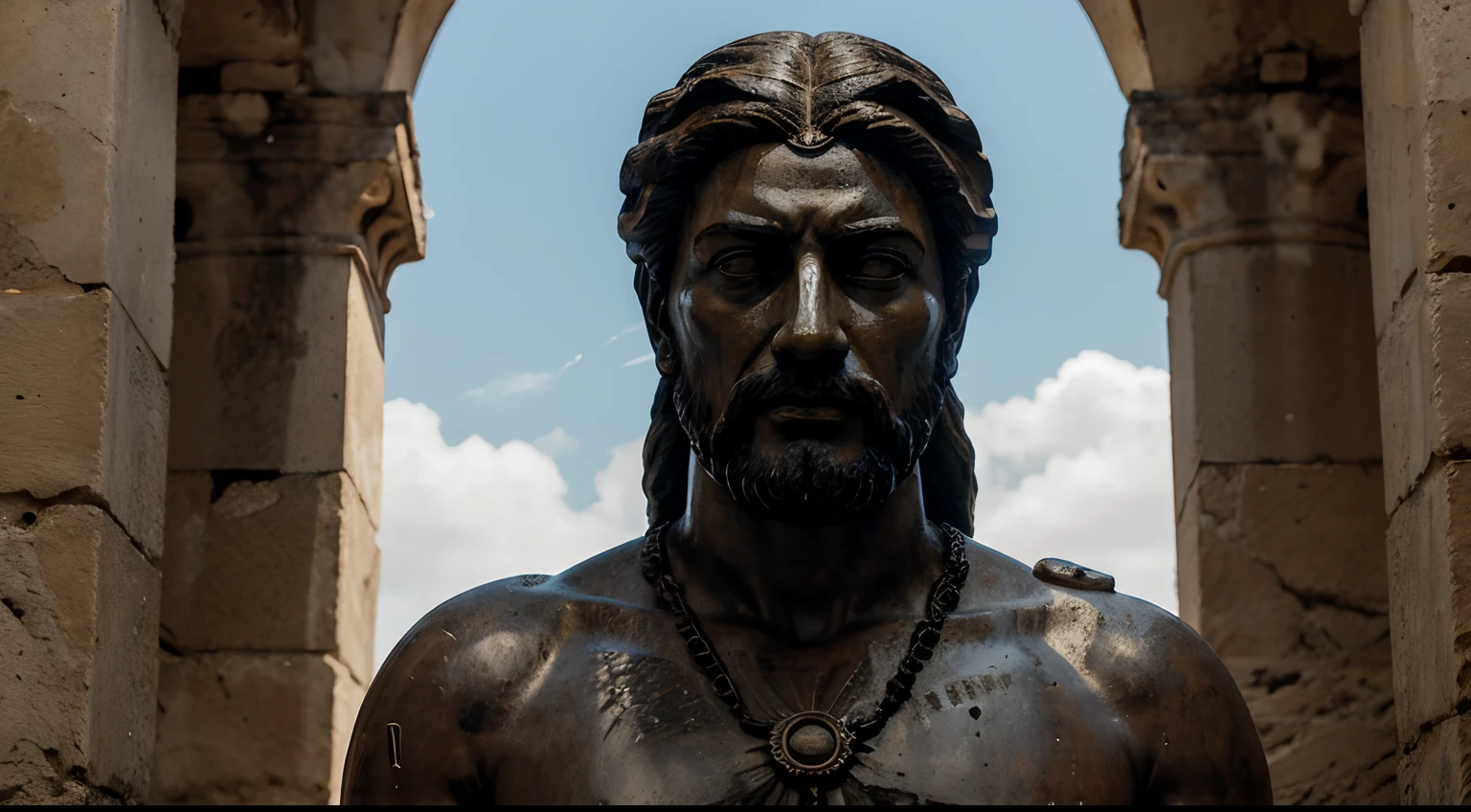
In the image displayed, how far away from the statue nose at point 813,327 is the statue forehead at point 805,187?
4.2 inches

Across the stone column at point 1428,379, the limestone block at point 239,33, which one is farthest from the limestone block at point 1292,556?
the limestone block at point 239,33

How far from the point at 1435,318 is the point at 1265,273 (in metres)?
2.38

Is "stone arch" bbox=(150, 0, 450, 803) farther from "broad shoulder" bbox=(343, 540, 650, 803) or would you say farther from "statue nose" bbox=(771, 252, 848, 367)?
"statue nose" bbox=(771, 252, 848, 367)

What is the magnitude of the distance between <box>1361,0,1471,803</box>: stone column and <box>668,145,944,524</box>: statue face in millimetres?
1570

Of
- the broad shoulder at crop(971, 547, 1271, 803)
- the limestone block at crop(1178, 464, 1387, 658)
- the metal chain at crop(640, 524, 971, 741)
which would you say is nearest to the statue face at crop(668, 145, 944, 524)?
the metal chain at crop(640, 524, 971, 741)

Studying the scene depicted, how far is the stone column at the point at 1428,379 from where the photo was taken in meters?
4.57

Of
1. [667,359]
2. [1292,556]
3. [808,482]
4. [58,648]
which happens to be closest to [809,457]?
[808,482]

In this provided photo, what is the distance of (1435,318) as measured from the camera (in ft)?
15.3

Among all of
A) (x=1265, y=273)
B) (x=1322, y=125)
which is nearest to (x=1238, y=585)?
(x=1265, y=273)

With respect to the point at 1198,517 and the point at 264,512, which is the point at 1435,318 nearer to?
the point at 1198,517

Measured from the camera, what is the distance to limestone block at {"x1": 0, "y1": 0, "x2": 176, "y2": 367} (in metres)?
4.81

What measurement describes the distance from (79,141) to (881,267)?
217 centimetres

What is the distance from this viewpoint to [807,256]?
3336 millimetres

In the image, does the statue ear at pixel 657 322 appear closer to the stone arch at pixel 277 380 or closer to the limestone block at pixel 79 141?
the limestone block at pixel 79 141
